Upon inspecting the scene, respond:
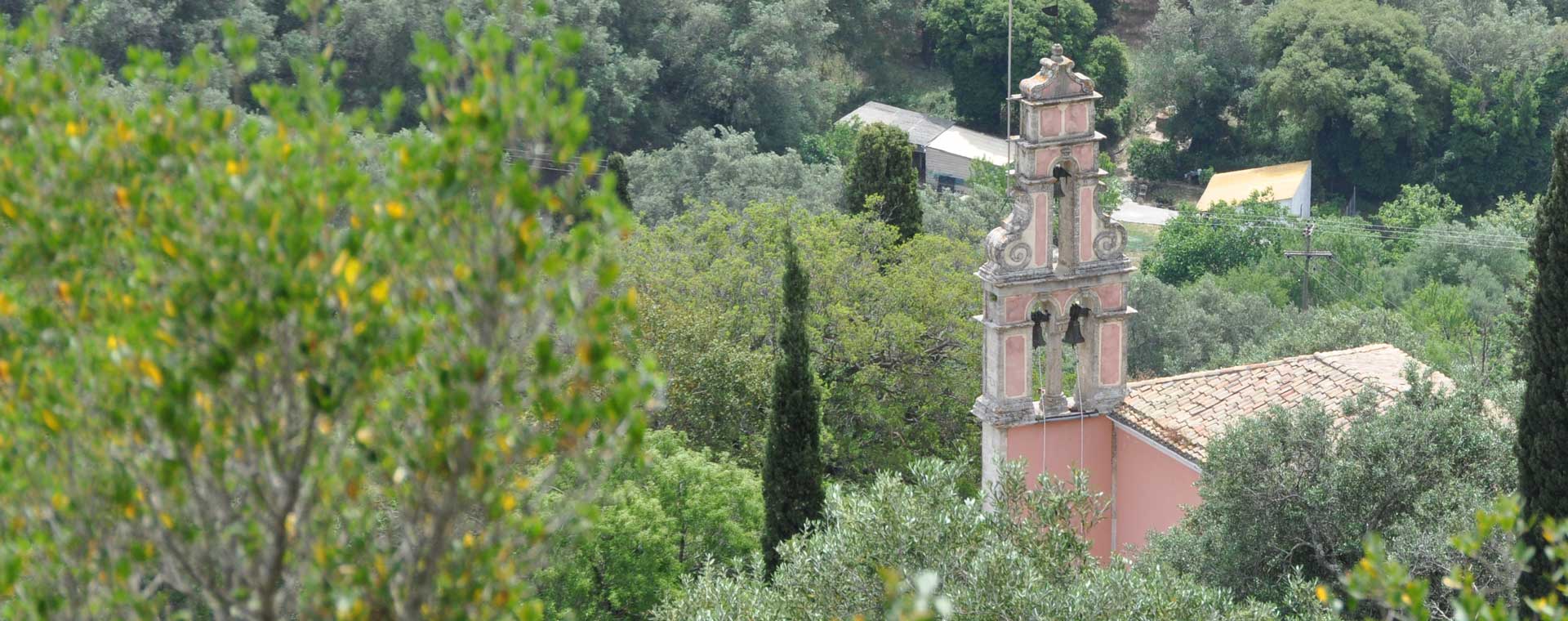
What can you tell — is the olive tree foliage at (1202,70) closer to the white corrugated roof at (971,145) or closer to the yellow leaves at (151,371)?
the white corrugated roof at (971,145)

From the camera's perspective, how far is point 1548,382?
13.3 metres

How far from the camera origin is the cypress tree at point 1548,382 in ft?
42.6

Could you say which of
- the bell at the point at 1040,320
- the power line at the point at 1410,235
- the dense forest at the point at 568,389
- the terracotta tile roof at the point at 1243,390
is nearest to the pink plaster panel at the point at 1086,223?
the bell at the point at 1040,320

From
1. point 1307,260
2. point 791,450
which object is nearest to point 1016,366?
point 791,450

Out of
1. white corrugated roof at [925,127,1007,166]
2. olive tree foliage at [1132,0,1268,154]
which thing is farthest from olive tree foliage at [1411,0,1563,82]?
white corrugated roof at [925,127,1007,166]

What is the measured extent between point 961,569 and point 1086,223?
5658mm

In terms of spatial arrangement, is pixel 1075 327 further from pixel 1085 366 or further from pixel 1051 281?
pixel 1051 281

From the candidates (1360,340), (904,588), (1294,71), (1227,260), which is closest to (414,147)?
(904,588)

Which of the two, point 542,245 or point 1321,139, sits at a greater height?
point 542,245

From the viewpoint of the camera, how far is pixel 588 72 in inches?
1948

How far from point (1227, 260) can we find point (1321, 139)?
36.4 feet

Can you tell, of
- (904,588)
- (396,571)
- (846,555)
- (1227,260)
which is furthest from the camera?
(1227,260)

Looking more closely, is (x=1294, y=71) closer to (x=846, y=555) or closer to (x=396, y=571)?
(x=846, y=555)

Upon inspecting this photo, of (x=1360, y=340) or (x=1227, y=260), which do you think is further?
(x=1227, y=260)
